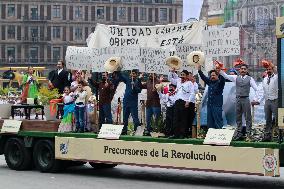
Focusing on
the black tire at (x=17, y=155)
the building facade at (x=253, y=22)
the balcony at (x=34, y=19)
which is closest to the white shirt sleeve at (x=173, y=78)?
the black tire at (x=17, y=155)

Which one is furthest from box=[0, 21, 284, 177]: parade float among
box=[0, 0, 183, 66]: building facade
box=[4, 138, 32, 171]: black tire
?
box=[0, 0, 183, 66]: building facade

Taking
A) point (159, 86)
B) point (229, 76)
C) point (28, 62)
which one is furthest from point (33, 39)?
point (229, 76)

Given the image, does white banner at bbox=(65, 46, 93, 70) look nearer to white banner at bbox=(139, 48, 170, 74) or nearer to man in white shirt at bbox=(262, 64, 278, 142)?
white banner at bbox=(139, 48, 170, 74)

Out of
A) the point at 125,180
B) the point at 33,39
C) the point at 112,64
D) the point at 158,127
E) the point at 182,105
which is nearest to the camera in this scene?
the point at 182,105

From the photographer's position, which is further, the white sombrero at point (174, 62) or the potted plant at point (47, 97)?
the potted plant at point (47, 97)

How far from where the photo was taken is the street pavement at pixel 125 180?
14.1 m

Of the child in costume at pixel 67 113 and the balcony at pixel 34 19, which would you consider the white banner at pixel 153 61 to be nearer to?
the child in costume at pixel 67 113

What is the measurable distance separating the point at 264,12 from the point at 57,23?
142ft

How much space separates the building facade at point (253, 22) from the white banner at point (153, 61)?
10801 centimetres

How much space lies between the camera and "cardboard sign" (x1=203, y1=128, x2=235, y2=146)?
13422 millimetres

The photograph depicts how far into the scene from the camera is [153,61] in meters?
15.6

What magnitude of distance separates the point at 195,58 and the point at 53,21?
110 metres

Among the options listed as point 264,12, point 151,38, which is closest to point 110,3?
point 264,12

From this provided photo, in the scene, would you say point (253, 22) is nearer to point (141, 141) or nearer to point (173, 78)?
point (173, 78)
